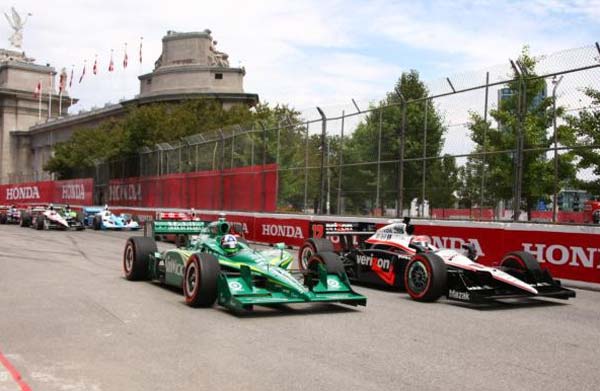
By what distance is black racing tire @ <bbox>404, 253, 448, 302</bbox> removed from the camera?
34.6ft

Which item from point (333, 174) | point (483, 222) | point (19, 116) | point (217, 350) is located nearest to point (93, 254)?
point (333, 174)

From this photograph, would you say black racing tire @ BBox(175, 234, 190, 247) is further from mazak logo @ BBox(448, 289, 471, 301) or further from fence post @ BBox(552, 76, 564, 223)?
fence post @ BBox(552, 76, 564, 223)

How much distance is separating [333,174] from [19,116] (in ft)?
275

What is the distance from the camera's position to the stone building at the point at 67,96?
2665 inches

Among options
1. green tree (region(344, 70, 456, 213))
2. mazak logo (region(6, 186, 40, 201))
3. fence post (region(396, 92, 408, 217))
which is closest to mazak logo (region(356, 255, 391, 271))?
green tree (region(344, 70, 456, 213))

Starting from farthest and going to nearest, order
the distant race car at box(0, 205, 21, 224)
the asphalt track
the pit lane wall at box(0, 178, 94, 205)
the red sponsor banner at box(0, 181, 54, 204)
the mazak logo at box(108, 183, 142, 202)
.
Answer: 1. the red sponsor banner at box(0, 181, 54, 204)
2. the pit lane wall at box(0, 178, 94, 205)
3. the distant race car at box(0, 205, 21, 224)
4. the mazak logo at box(108, 183, 142, 202)
5. the asphalt track

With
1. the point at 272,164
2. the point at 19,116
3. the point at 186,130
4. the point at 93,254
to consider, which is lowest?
the point at 93,254

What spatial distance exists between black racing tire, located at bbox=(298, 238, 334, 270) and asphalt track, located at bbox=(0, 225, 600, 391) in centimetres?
228

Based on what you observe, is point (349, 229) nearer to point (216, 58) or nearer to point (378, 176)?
point (378, 176)

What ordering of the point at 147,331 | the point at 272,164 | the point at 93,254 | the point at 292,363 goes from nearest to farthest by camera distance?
1. the point at 292,363
2. the point at 147,331
3. the point at 93,254
4. the point at 272,164

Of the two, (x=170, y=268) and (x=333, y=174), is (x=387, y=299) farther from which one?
(x=333, y=174)

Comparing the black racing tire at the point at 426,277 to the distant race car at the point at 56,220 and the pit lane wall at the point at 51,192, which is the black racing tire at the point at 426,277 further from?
the pit lane wall at the point at 51,192

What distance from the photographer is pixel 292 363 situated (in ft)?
21.8

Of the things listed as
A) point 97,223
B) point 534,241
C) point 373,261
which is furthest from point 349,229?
point 97,223
